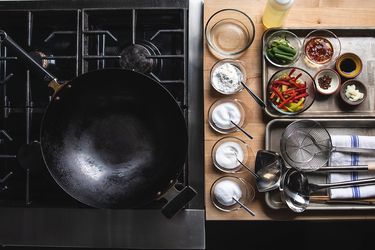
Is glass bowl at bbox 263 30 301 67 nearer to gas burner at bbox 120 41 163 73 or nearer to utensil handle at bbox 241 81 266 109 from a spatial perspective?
utensil handle at bbox 241 81 266 109

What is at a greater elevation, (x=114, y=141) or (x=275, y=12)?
(x=275, y=12)

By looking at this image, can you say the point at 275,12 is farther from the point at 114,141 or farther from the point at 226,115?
the point at 114,141

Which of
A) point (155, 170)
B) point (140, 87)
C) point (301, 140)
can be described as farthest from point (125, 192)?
point (301, 140)

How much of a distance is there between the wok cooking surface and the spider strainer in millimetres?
301

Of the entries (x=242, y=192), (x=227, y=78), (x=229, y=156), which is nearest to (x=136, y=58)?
(x=227, y=78)

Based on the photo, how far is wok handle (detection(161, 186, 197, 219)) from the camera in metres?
Result: 1.04

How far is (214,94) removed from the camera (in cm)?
121

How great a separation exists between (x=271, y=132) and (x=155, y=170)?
0.35 m

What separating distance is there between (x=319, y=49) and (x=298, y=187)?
1.29 ft

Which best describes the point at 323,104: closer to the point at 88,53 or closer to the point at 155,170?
the point at 155,170

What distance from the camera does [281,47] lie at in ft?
3.90

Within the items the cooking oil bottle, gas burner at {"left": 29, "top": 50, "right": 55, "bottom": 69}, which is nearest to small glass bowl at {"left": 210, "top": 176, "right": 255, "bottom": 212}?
the cooking oil bottle

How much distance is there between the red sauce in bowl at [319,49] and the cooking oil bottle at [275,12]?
10cm

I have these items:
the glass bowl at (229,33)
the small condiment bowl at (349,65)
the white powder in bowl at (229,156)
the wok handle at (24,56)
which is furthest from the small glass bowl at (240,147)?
the wok handle at (24,56)
